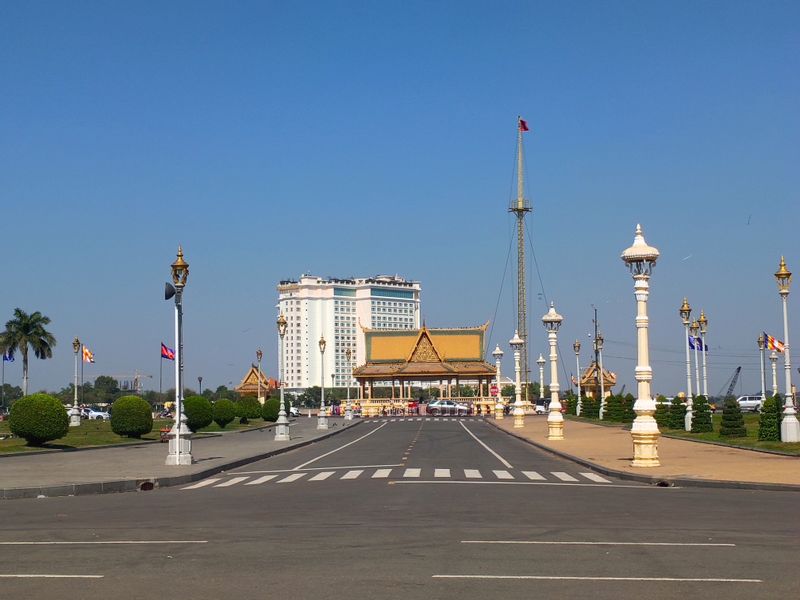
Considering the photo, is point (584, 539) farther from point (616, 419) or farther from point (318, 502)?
point (616, 419)

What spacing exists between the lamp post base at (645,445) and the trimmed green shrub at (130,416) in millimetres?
26840

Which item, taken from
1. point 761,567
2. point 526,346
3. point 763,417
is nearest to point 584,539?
point 761,567

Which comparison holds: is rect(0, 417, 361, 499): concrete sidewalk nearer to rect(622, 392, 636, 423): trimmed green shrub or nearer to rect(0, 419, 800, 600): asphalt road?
rect(0, 419, 800, 600): asphalt road

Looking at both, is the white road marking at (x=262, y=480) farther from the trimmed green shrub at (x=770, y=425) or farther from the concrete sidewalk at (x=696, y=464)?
the trimmed green shrub at (x=770, y=425)

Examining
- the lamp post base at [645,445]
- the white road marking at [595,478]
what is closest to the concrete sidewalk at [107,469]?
the white road marking at [595,478]

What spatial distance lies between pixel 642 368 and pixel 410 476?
290 inches

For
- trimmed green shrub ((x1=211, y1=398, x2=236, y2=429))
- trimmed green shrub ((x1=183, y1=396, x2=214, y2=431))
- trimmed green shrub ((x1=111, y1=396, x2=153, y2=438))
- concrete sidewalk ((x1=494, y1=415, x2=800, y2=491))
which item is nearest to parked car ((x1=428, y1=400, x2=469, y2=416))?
trimmed green shrub ((x1=211, y1=398, x2=236, y2=429))

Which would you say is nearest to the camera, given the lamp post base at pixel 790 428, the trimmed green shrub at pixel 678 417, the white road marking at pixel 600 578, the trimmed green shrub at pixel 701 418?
the white road marking at pixel 600 578

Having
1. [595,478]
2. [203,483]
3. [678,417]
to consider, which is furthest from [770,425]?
[203,483]

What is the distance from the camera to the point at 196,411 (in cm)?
5812

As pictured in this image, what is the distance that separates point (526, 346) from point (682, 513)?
124 metres

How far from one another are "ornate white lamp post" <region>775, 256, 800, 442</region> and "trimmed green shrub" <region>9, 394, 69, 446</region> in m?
26.5

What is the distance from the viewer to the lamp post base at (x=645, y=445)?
84.9 ft

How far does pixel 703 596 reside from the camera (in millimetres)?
8664
